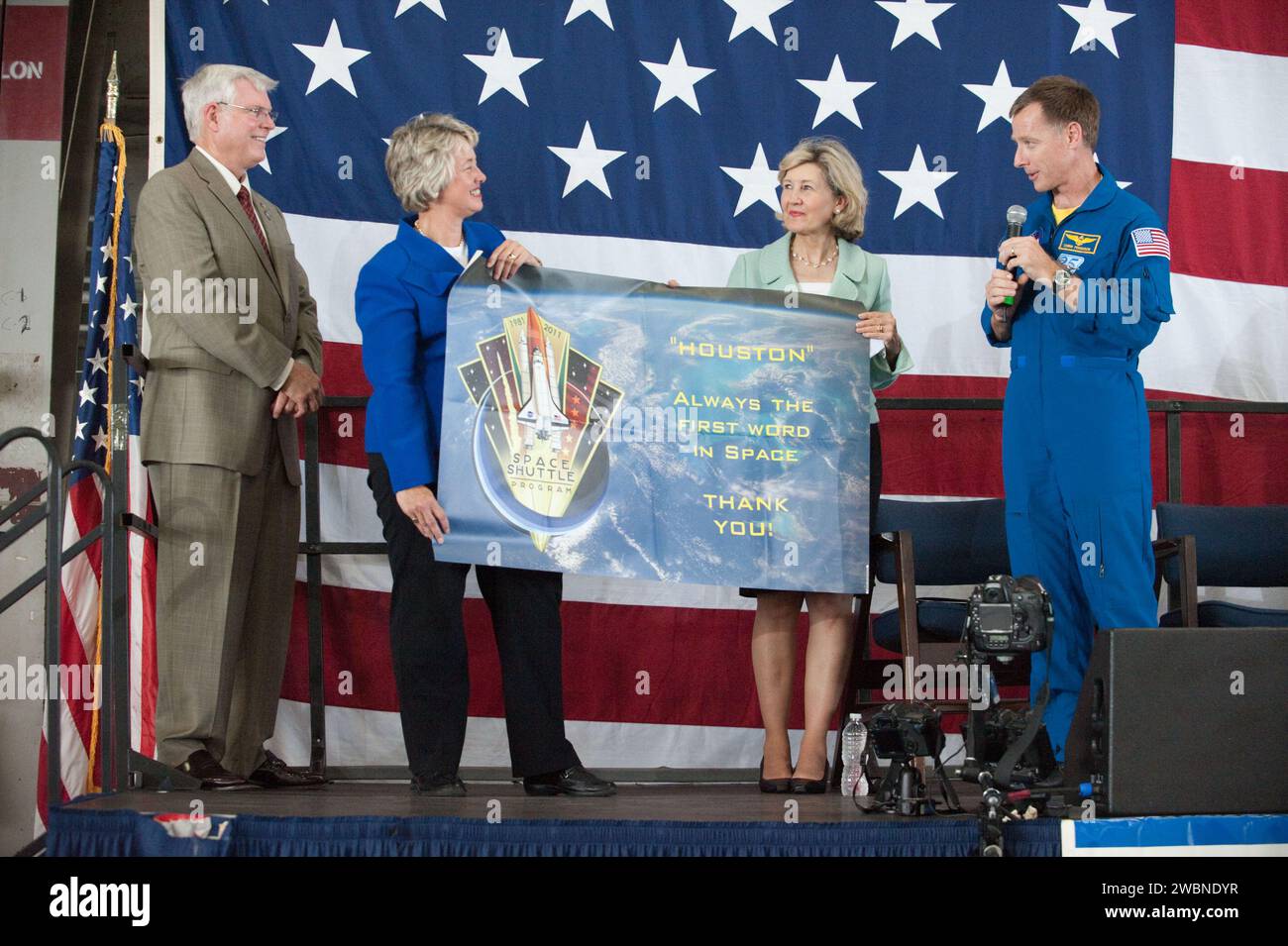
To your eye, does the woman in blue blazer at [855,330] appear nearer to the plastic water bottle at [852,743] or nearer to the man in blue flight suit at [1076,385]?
the plastic water bottle at [852,743]

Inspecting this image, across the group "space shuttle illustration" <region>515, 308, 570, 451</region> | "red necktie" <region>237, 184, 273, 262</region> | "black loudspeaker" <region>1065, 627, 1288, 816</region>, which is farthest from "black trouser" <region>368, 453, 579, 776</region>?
"black loudspeaker" <region>1065, 627, 1288, 816</region>

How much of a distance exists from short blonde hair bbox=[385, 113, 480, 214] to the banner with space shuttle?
0.82 feet

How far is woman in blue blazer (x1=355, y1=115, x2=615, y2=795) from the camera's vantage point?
375cm

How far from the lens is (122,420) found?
401 cm

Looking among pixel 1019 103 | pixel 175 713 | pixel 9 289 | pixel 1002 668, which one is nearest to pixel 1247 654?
pixel 1002 668

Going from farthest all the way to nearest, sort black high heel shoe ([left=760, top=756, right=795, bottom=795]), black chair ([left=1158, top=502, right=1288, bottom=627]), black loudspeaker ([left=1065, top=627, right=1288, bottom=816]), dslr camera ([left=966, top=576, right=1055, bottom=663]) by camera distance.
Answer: black chair ([left=1158, top=502, right=1288, bottom=627]) < black high heel shoe ([left=760, top=756, right=795, bottom=795]) < dslr camera ([left=966, top=576, right=1055, bottom=663]) < black loudspeaker ([left=1065, top=627, right=1288, bottom=816])

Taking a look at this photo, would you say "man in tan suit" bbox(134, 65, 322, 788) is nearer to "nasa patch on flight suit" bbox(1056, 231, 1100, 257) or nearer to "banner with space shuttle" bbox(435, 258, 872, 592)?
"banner with space shuttle" bbox(435, 258, 872, 592)

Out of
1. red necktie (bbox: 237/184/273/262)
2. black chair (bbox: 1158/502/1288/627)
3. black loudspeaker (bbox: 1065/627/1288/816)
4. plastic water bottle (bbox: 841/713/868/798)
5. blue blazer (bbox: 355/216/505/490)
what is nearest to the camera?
black loudspeaker (bbox: 1065/627/1288/816)

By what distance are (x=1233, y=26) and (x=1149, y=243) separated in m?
1.94

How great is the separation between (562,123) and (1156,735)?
3082 millimetres

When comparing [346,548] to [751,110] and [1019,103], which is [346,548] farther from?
[1019,103]

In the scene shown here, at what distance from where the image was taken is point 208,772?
388 cm

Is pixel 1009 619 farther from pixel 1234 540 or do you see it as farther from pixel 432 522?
pixel 1234 540
